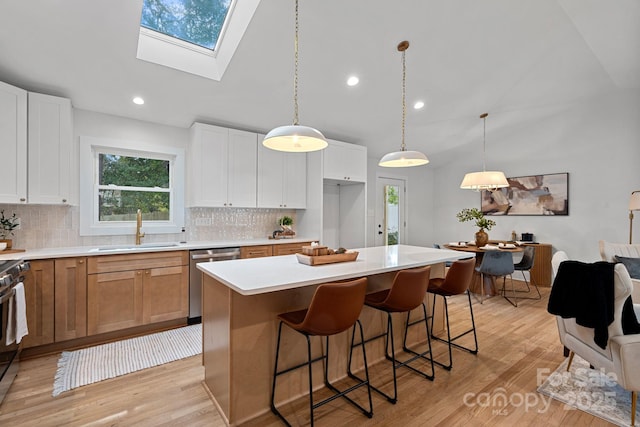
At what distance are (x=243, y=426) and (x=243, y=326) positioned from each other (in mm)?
605

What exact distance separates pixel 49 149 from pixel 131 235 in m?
1.19

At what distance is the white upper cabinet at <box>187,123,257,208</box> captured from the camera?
3.80 meters

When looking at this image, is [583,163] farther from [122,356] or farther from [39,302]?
[39,302]

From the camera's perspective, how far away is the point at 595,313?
1.88 m

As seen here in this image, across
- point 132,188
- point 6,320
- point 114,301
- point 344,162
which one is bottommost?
point 114,301

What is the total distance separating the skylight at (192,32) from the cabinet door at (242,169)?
101 centimetres

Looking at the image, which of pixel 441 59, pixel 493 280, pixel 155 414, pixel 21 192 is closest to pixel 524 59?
pixel 441 59

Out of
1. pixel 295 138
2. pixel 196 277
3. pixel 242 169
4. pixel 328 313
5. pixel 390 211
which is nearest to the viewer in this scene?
pixel 328 313

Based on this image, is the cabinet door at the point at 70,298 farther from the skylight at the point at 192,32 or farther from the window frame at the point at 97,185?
the skylight at the point at 192,32

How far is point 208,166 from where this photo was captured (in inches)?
151

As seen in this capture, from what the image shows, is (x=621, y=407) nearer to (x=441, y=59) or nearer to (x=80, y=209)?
(x=441, y=59)

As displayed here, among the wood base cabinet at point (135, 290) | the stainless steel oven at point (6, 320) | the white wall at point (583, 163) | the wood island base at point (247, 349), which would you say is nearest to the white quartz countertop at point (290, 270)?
the wood island base at point (247, 349)

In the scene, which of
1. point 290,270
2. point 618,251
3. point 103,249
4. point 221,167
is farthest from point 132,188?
point 618,251

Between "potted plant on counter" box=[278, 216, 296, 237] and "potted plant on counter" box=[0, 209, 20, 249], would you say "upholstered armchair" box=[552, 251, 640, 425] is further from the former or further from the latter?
"potted plant on counter" box=[0, 209, 20, 249]
